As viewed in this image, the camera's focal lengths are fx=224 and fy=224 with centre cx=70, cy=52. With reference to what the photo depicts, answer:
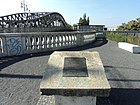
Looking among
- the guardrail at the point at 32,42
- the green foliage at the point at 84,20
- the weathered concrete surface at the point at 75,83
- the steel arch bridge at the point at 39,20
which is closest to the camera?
the weathered concrete surface at the point at 75,83

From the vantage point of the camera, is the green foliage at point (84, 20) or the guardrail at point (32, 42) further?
the green foliage at point (84, 20)

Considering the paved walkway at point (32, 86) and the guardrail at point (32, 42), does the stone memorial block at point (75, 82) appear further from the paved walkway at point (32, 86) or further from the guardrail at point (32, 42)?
the guardrail at point (32, 42)

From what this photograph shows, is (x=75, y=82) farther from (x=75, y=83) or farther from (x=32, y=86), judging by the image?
(x=32, y=86)

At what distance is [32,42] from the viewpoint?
15062mm

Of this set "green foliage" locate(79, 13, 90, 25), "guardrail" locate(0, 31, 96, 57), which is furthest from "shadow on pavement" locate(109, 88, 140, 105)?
"green foliage" locate(79, 13, 90, 25)

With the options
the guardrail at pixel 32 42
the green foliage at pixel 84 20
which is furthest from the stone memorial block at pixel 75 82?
the green foliage at pixel 84 20

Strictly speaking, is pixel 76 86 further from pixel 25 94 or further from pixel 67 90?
pixel 25 94

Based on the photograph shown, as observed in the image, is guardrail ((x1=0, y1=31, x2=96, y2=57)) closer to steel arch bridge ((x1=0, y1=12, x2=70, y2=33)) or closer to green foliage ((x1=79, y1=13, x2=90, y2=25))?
steel arch bridge ((x1=0, y1=12, x2=70, y2=33))

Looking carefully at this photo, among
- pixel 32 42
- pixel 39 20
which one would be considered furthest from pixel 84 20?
pixel 32 42

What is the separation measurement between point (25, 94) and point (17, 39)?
8.08m

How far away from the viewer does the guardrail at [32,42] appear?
12891 millimetres

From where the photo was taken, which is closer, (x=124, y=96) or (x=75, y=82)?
(x=75, y=82)

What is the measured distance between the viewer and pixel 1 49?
41.3 ft

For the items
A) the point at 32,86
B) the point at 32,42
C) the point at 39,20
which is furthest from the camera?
the point at 39,20
